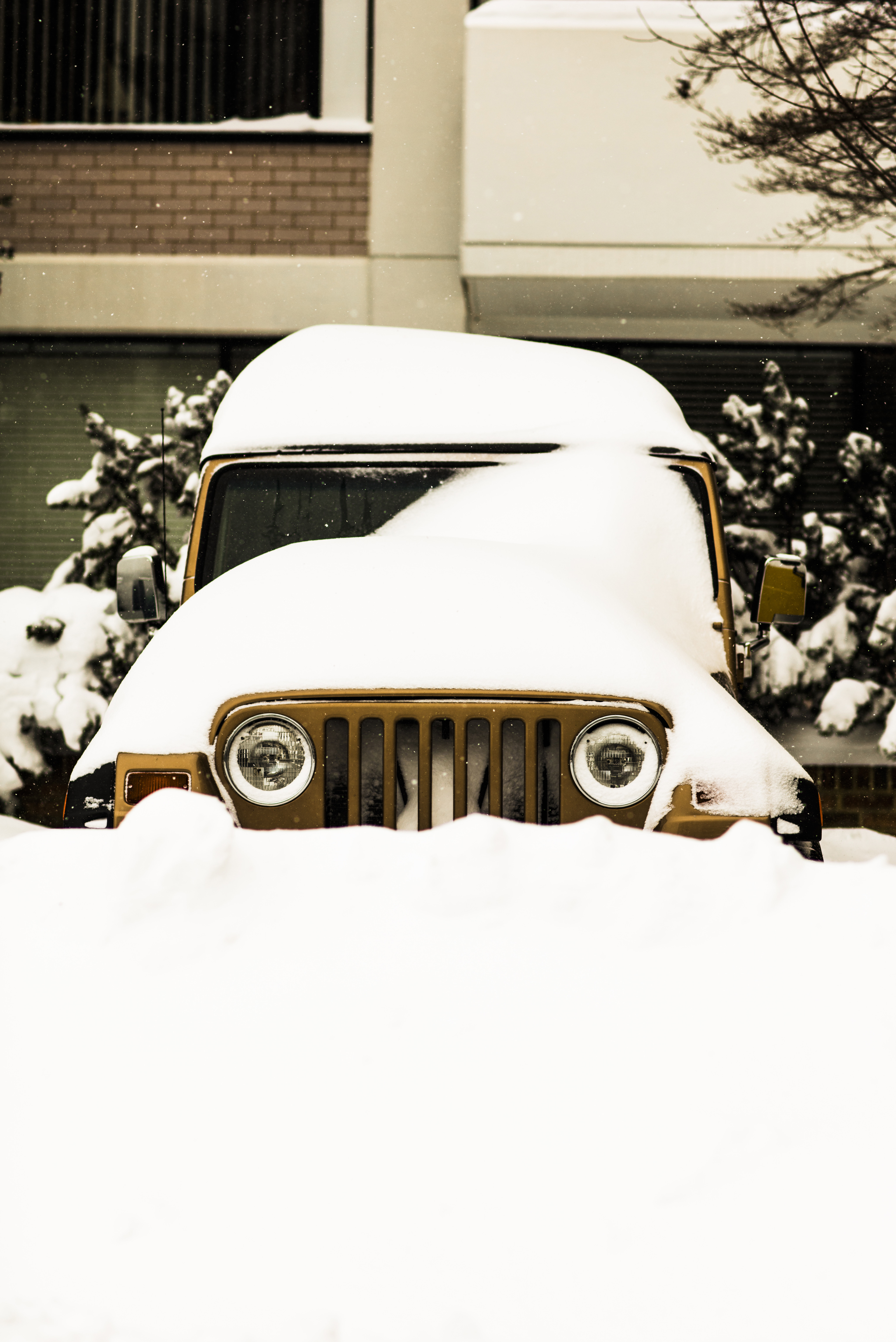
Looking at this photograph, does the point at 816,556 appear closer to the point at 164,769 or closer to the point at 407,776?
the point at 407,776

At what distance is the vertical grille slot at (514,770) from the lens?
117 inches

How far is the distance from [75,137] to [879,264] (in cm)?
652

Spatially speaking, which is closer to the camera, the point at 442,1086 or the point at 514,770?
the point at 442,1086

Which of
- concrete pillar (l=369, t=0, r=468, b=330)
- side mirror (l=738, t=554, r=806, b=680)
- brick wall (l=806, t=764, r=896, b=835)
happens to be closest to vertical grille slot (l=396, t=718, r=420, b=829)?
side mirror (l=738, t=554, r=806, b=680)

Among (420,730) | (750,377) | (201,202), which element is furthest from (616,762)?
(201,202)

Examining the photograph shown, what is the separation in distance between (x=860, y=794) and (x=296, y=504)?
5.00 m

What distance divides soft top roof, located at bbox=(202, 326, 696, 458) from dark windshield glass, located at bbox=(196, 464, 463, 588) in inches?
3.9

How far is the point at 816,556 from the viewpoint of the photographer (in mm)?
8047

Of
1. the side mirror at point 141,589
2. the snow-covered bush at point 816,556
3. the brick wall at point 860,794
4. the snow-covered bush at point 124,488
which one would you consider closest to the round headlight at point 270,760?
the side mirror at point 141,589

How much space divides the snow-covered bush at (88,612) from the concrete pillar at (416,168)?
2243 mm

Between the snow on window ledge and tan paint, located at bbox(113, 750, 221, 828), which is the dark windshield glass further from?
the snow on window ledge

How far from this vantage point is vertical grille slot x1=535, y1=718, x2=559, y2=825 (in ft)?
9.82

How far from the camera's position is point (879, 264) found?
356 inches

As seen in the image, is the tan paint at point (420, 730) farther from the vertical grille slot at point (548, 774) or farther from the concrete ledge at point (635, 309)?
the concrete ledge at point (635, 309)
